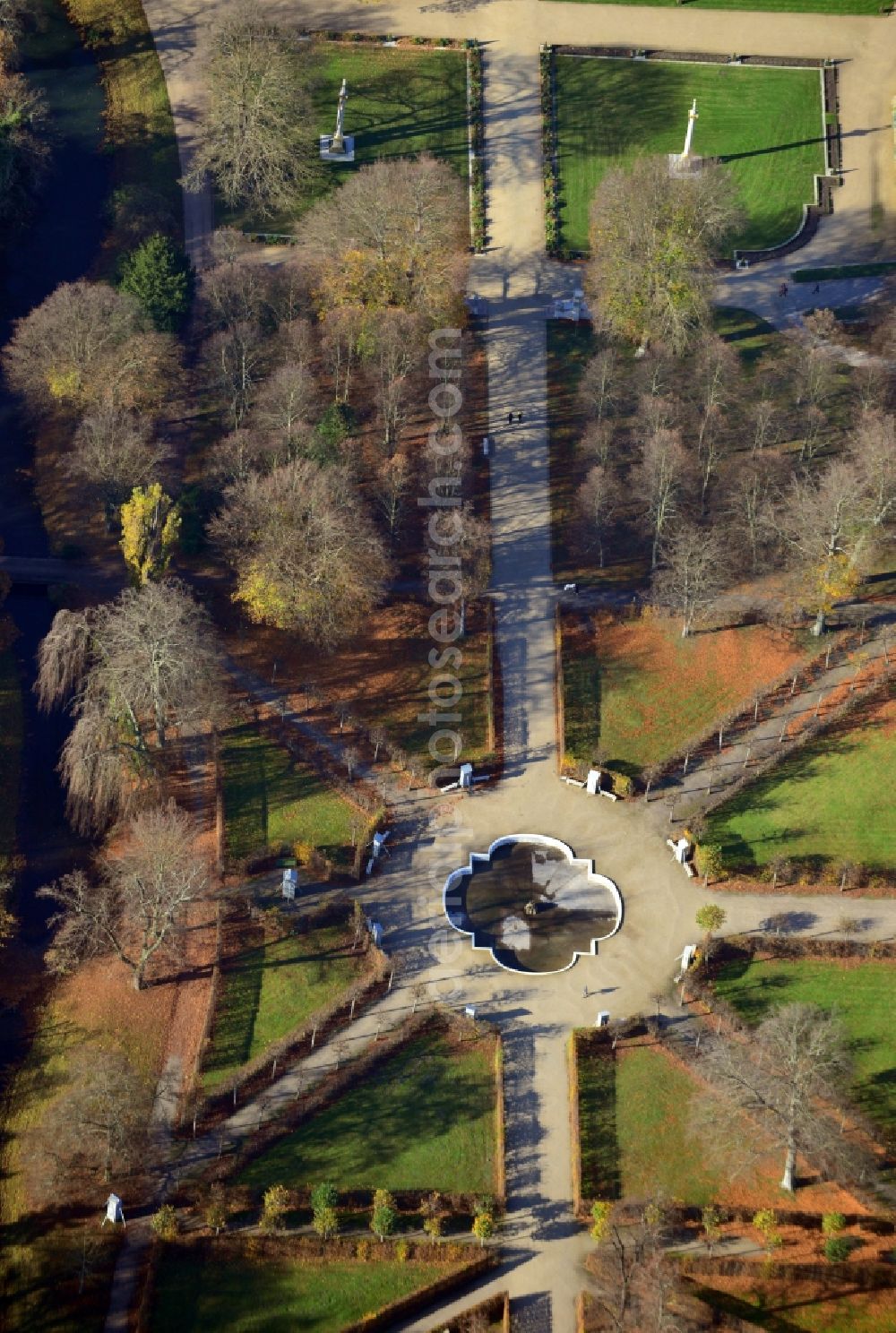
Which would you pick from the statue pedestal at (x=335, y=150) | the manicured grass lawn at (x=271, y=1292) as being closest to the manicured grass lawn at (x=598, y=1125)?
the manicured grass lawn at (x=271, y=1292)

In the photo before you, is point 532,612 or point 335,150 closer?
point 532,612

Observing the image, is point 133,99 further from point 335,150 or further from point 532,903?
point 532,903

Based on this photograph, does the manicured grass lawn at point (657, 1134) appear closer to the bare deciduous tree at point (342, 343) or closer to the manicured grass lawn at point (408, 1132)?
the manicured grass lawn at point (408, 1132)

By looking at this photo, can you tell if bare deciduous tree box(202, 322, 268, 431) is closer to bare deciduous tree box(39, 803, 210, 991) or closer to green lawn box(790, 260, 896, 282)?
bare deciduous tree box(39, 803, 210, 991)

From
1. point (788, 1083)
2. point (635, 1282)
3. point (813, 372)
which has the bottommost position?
point (635, 1282)

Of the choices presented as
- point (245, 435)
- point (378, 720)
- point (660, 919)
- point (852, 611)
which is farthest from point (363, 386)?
point (660, 919)

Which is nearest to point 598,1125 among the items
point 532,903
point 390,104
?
point 532,903
